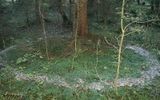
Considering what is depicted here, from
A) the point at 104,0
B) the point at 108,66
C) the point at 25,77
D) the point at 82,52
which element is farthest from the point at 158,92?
the point at 104,0

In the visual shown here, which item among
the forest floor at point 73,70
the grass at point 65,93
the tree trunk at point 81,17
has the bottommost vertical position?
the grass at point 65,93

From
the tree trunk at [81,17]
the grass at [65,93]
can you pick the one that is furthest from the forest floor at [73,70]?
the tree trunk at [81,17]

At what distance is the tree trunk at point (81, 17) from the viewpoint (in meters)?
13.8

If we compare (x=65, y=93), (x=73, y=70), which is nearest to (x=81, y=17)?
(x=73, y=70)

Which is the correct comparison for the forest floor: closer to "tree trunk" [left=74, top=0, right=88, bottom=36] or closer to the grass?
the grass

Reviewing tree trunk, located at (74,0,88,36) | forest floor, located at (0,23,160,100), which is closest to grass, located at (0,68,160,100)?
forest floor, located at (0,23,160,100)

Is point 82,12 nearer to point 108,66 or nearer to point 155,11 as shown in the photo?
point 108,66

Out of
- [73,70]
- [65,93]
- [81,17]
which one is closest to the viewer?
[65,93]

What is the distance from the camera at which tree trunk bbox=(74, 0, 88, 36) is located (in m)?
13.8

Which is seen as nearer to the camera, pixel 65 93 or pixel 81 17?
pixel 65 93

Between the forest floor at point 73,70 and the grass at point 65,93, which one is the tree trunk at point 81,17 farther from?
the grass at point 65,93

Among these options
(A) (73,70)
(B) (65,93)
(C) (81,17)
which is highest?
(C) (81,17)

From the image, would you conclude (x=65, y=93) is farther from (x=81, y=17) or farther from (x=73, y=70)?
(x=81, y=17)

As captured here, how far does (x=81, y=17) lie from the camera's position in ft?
46.1
